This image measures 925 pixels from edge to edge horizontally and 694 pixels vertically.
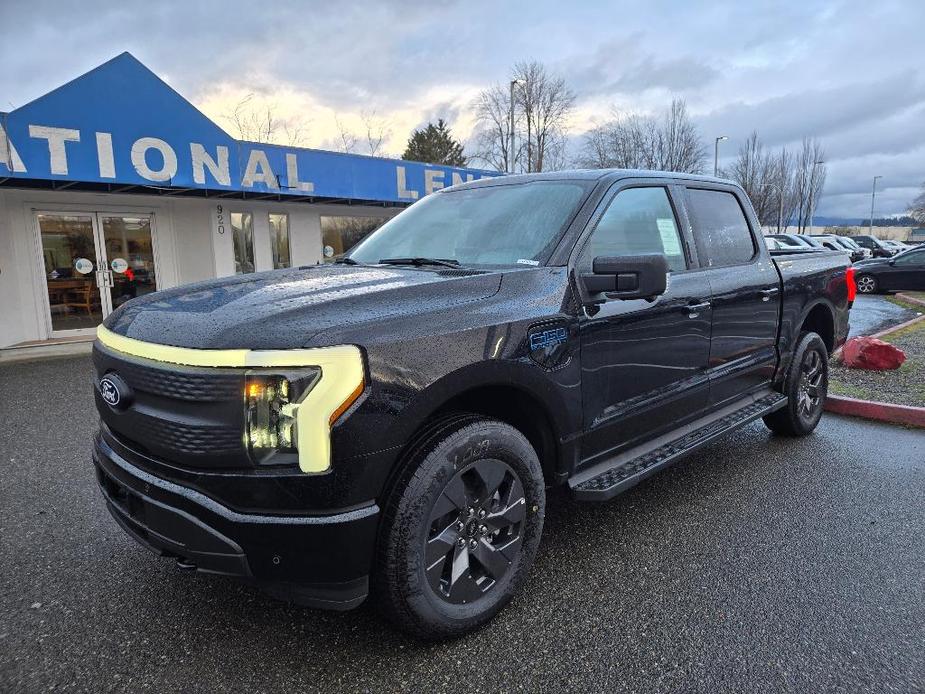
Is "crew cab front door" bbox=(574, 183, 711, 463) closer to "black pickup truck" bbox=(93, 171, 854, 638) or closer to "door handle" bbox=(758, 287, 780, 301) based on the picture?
"black pickup truck" bbox=(93, 171, 854, 638)

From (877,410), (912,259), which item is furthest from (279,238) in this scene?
(912,259)

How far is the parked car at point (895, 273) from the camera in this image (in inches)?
687

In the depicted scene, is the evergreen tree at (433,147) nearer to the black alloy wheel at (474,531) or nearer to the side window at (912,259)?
the side window at (912,259)

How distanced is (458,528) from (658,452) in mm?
1446

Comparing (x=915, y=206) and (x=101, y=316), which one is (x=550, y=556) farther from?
(x=915, y=206)

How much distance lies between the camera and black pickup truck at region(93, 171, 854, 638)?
1.93m

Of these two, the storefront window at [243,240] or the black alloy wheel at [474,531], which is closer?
the black alloy wheel at [474,531]

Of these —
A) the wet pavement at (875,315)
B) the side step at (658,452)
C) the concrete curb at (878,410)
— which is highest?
the side step at (658,452)

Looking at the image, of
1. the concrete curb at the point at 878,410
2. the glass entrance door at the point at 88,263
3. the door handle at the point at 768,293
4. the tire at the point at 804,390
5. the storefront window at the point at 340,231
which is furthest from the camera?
the storefront window at the point at 340,231

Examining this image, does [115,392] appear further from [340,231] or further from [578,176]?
[340,231]

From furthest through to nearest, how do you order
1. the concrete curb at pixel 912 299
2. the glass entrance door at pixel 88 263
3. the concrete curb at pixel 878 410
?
the concrete curb at pixel 912 299
the glass entrance door at pixel 88 263
the concrete curb at pixel 878 410

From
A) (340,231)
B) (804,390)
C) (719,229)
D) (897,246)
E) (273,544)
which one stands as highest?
(340,231)

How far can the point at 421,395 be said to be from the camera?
210 cm

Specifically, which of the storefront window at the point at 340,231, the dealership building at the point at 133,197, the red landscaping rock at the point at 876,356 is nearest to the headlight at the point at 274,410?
the red landscaping rock at the point at 876,356
